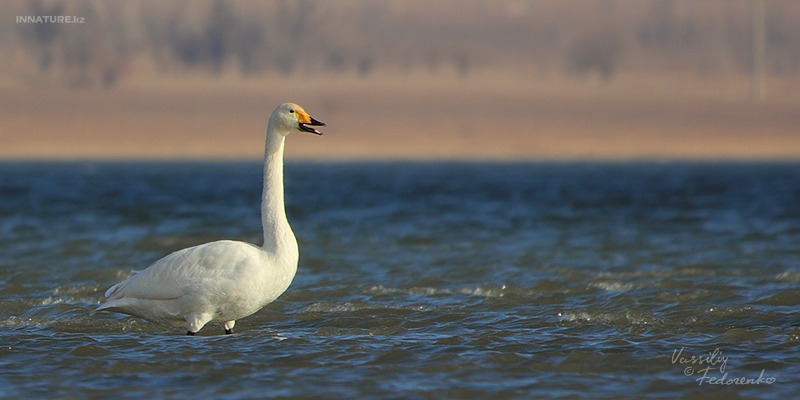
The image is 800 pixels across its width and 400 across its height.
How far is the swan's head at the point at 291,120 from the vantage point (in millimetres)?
9906

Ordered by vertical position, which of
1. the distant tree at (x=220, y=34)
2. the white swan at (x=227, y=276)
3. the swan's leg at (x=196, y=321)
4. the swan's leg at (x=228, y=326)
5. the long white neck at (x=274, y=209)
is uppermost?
the distant tree at (x=220, y=34)

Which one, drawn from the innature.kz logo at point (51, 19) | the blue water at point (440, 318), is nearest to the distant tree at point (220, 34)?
the innature.kz logo at point (51, 19)

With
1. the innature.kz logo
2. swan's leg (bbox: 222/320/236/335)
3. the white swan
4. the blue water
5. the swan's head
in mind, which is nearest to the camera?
the blue water

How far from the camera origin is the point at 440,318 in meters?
11.1

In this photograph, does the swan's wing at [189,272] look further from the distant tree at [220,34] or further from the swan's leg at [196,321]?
the distant tree at [220,34]

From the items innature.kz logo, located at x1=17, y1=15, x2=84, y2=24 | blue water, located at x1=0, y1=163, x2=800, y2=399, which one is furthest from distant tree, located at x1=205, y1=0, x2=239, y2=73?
blue water, located at x1=0, y1=163, x2=800, y2=399

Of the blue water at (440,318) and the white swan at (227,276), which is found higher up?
the white swan at (227,276)

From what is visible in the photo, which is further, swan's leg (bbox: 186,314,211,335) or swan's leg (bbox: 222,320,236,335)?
swan's leg (bbox: 222,320,236,335)

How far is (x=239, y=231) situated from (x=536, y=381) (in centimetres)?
1486

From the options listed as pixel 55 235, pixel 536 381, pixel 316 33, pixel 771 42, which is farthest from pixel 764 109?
pixel 536 381

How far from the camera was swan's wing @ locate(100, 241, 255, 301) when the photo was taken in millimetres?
9469

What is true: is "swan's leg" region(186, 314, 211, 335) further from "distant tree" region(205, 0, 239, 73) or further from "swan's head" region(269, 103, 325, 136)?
"distant tree" region(205, 0, 239, 73)

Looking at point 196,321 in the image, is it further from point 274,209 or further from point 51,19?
point 51,19

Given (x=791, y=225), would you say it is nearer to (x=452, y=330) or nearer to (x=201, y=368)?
(x=452, y=330)
